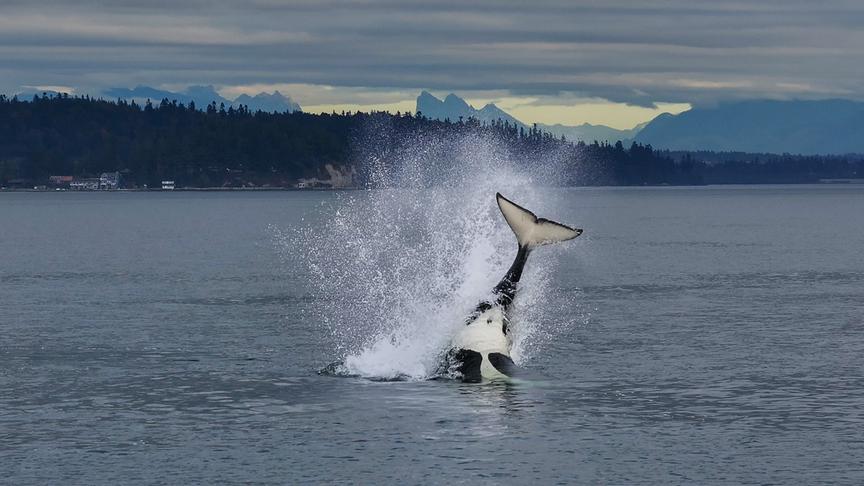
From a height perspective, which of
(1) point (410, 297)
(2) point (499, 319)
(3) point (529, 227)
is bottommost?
(1) point (410, 297)

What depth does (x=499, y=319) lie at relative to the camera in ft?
137

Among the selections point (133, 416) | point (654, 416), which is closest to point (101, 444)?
point (133, 416)

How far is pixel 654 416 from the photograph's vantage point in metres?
38.1

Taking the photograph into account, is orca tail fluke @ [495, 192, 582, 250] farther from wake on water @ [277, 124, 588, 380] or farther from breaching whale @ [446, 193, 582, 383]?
wake on water @ [277, 124, 588, 380]

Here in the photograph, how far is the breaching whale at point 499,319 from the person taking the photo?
4125 cm

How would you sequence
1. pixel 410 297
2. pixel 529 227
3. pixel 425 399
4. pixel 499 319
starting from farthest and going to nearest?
pixel 410 297 → pixel 499 319 → pixel 529 227 → pixel 425 399

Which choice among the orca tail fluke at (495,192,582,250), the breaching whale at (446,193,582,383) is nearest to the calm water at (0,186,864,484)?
the breaching whale at (446,193,582,383)

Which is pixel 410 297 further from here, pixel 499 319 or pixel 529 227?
pixel 529 227

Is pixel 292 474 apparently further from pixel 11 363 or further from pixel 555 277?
pixel 555 277

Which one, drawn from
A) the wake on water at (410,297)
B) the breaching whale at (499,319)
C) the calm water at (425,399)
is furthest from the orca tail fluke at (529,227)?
the calm water at (425,399)

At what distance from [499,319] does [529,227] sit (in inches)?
111

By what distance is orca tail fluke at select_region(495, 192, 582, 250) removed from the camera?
1617 inches

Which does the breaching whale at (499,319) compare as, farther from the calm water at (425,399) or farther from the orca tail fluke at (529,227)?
the calm water at (425,399)

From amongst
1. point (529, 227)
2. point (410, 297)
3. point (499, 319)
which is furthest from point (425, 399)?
point (410, 297)
